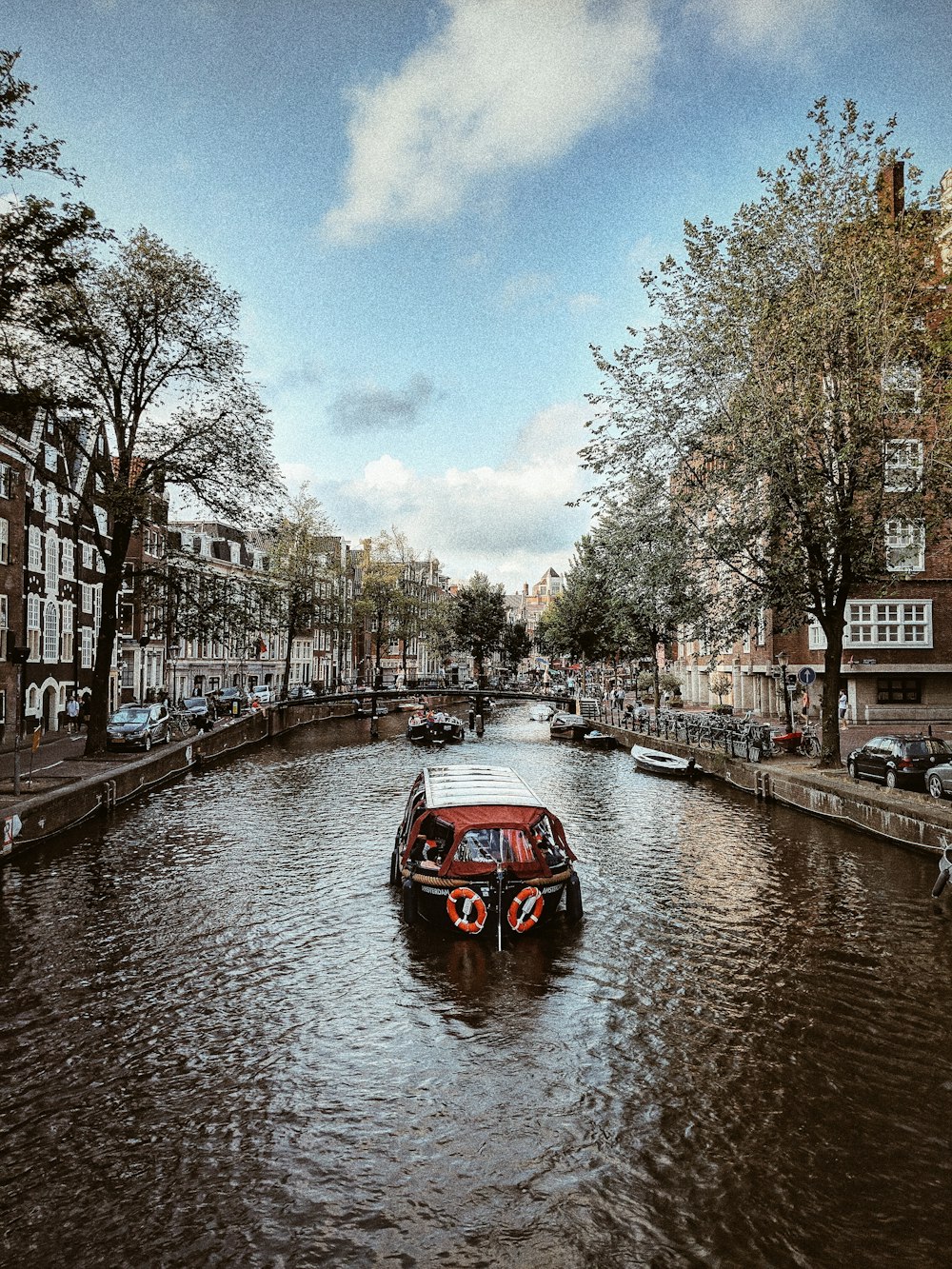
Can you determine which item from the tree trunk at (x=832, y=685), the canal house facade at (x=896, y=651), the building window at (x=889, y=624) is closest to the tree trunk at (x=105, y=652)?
the tree trunk at (x=832, y=685)

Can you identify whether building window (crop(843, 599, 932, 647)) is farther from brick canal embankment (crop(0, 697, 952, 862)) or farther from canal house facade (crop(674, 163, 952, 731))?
brick canal embankment (crop(0, 697, 952, 862))

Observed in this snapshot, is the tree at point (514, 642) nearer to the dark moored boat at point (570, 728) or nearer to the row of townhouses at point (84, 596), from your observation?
the row of townhouses at point (84, 596)

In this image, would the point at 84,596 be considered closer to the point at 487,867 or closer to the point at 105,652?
the point at 105,652

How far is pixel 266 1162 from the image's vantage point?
9180mm

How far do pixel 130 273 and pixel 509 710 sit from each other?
79681 millimetres

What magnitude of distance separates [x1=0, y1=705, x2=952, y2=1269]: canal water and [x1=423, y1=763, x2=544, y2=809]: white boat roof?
2607mm

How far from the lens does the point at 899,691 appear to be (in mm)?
54094

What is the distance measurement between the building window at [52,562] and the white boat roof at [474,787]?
38.6 metres

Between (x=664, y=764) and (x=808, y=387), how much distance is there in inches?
A: 734

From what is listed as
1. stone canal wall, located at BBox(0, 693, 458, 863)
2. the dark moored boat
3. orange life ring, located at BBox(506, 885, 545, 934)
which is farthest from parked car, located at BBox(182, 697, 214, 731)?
orange life ring, located at BBox(506, 885, 545, 934)

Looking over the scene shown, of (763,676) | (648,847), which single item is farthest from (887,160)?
(763,676)

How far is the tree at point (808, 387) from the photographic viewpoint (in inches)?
1121

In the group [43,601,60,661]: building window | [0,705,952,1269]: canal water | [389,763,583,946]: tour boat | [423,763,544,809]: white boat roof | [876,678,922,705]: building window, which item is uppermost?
[43,601,60,661]: building window

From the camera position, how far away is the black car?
88.9ft
